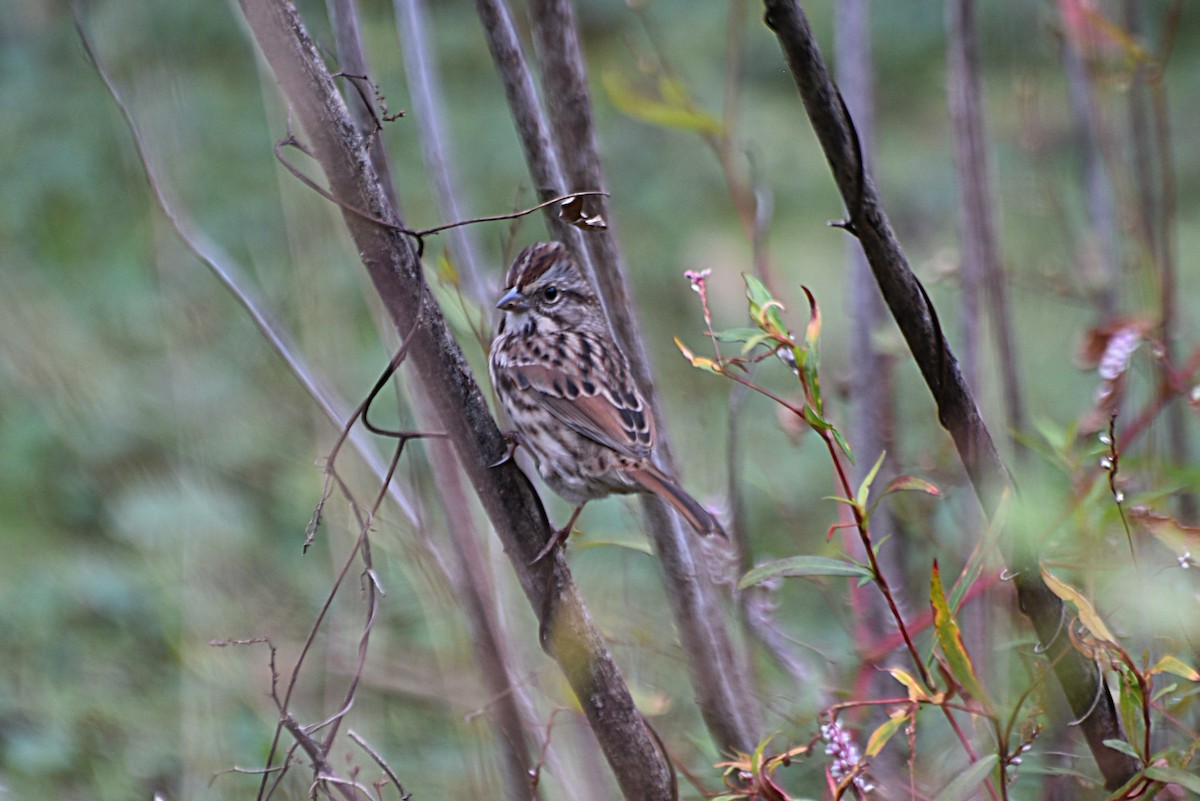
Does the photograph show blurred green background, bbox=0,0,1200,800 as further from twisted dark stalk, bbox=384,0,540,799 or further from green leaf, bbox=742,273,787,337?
green leaf, bbox=742,273,787,337

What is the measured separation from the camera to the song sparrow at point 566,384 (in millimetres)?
2422

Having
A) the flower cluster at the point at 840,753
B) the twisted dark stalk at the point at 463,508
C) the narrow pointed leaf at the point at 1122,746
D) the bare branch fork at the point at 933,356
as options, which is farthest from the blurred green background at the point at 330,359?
the flower cluster at the point at 840,753

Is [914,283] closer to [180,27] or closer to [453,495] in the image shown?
[453,495]

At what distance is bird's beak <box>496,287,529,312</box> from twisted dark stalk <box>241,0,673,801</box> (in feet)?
3.45

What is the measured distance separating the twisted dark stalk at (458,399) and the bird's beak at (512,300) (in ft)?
3.45

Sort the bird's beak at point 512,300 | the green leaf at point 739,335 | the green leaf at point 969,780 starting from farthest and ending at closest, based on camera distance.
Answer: the bird's beak at point 512,300 → the green leaf at point 739,335 → the green leaf at point 969,780

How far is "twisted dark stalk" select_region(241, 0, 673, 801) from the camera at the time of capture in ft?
4.67

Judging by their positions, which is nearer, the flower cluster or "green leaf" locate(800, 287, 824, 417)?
"green leaf" locate(800, 287, 824, 417)

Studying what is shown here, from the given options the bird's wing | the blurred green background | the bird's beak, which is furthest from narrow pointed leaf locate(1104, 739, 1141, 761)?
the bird's beak

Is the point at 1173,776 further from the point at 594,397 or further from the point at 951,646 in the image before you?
the point at 594,397

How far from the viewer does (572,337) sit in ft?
9.13

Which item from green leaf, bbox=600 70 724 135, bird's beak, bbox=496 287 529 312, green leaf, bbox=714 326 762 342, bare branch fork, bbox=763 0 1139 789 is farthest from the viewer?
bird's beak, bbox=496 287 529 312

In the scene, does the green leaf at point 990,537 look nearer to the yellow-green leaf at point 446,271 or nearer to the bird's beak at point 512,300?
the yellow-green leaf at point 446,271

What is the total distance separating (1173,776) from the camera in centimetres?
139
